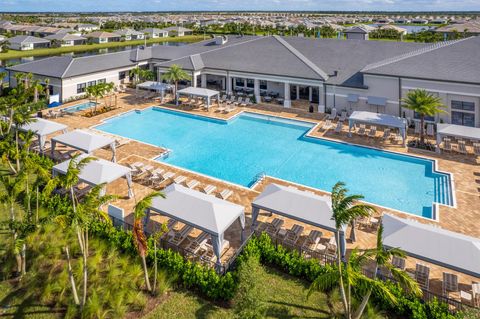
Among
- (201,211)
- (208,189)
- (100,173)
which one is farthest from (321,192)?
(100,173)

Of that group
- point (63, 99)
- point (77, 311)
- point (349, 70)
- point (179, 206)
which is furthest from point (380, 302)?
point (63, 99)

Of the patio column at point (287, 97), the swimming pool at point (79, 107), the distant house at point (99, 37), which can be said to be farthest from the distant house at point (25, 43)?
the patio column at point (287, 97)

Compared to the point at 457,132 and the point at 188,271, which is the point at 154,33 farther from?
the point at 188,271

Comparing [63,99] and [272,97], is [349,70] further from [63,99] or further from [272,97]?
[63,99]

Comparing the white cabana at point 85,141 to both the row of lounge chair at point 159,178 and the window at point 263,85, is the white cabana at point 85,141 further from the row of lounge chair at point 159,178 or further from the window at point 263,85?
the window at point 263,85

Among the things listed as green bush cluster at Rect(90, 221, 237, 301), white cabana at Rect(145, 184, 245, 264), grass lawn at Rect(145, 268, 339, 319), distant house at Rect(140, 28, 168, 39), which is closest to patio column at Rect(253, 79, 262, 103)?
white cabana at Rect(145, 184, 245, 264)
